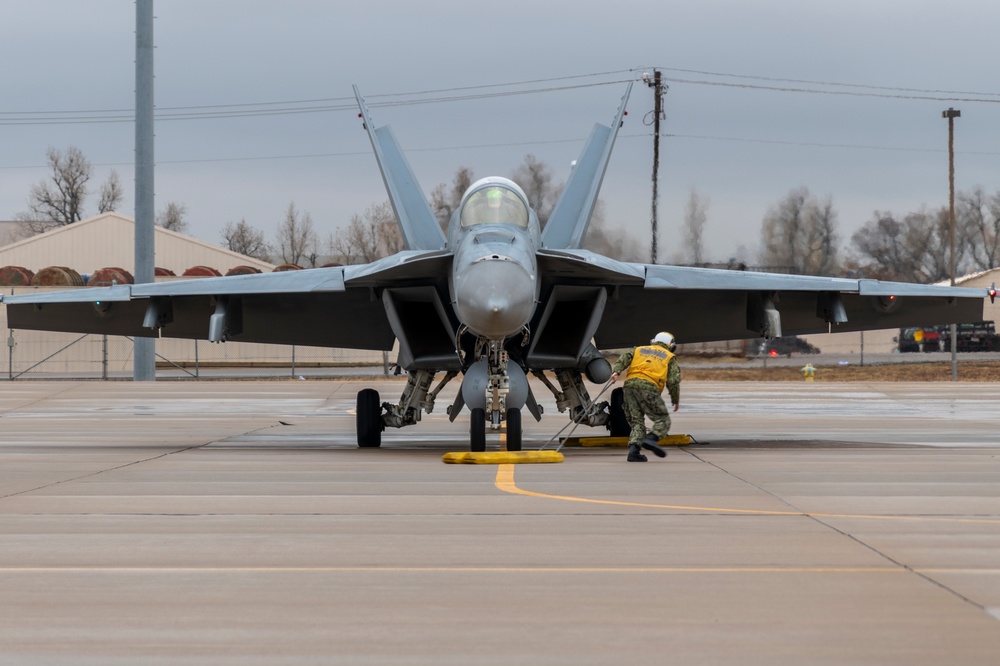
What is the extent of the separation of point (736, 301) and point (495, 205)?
5.05 metres

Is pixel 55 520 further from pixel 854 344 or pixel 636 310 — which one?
pixel 854 344

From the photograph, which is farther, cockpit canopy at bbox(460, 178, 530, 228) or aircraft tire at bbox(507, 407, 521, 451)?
cockpit canopy at bbox(460, 178, 530, 228)

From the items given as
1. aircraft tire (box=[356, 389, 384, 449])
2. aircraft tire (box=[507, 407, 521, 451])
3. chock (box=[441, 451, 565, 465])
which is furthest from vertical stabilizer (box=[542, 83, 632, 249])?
chock (box=[441, 451, 565, 465])

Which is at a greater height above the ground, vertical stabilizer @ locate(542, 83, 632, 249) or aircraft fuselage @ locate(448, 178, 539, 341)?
vertical stabilizer @ locate(542, 83, 632, 249)

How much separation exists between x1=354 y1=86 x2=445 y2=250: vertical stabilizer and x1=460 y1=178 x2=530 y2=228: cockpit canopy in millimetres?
3206

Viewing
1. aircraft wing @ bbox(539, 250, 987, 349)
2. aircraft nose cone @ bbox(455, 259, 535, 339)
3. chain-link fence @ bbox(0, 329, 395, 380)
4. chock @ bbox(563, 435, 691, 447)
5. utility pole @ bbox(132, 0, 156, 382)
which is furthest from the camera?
chain-link fence @ bbox(0, 329, 395, 380)

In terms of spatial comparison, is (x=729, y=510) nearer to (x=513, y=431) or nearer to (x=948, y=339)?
(x=513, y=431)

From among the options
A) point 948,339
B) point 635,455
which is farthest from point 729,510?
point 948,339

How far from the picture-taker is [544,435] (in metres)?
19.4

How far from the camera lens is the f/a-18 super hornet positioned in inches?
550

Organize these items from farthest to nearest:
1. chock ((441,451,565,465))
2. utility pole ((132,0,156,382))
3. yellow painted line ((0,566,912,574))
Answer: utility pole ((132,0,156,382)), chock ((441,451,565,465)), yellow painted line ((0,566,912,574))

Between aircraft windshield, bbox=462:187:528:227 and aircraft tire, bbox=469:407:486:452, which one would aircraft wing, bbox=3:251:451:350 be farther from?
aircraft tire, bbox=469:407:486:452

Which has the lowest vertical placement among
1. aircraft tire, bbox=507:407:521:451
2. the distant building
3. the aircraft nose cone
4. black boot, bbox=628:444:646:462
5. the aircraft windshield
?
black boot, bbox=628:444:646:462

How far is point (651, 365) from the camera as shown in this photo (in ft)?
47.3
